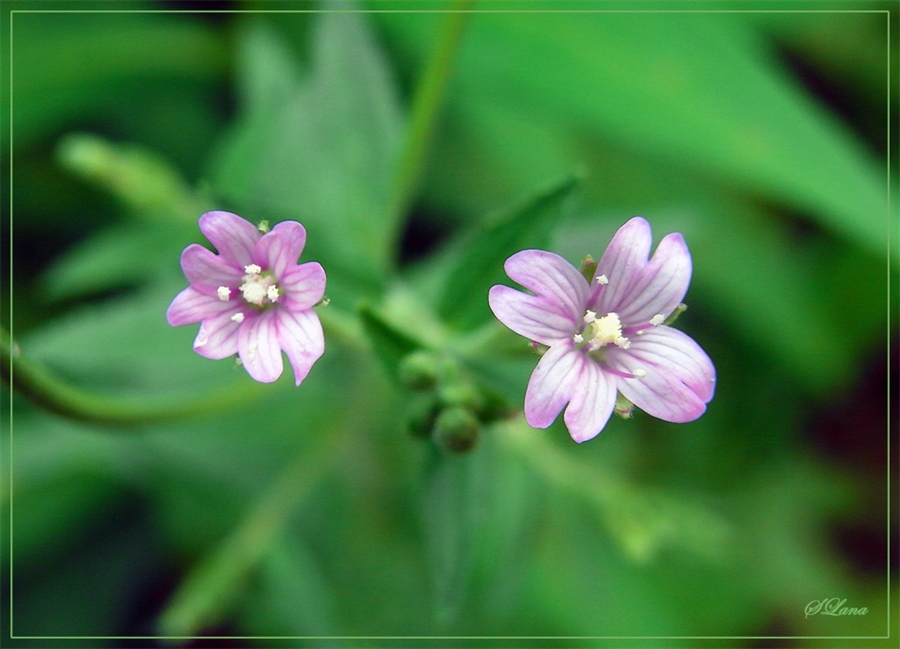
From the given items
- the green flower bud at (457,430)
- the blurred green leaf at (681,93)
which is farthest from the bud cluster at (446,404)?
the blurred green leaf at (681,93)

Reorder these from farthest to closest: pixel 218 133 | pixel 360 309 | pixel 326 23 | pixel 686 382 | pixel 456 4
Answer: pixel 218 133 < pixel 326 23 < pixel 456 4 < pixel 360 309 < pixel 686 382

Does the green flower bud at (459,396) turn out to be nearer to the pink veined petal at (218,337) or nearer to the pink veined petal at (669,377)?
the pink veined petal at (669,377)

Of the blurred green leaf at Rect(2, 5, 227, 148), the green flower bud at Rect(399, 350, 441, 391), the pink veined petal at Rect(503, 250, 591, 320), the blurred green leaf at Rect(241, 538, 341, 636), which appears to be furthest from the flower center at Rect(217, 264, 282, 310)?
the blurred green leaf at Rect(2, 5, 227, 148)

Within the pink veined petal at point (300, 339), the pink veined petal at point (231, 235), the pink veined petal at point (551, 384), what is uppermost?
the pink veined petal at point (551, 384)

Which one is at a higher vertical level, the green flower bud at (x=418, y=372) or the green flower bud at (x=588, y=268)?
the green flower bud at (x=588, y=268)

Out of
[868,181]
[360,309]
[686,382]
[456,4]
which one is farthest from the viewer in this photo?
[868,181]

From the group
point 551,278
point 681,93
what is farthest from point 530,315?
point 681,93

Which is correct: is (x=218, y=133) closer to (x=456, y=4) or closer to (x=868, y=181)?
(x=456, y=4)

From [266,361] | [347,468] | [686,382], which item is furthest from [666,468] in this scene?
[266,361]
